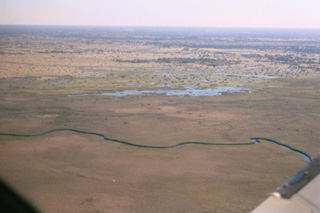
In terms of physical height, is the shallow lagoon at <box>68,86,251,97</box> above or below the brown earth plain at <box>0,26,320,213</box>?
above

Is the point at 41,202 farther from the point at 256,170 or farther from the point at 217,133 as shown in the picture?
the point at 217,133

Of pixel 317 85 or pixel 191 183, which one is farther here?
pixel 317 85

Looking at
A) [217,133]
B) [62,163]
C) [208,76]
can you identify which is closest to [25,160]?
[62,163]

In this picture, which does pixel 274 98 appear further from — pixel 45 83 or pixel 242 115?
pixel 45 83

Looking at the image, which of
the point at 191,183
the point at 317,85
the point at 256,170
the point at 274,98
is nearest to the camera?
the point at 191,183

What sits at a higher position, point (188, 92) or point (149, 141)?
point (188, 92)

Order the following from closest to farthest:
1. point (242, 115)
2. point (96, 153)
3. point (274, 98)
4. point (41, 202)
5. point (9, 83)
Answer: point (41, 202), point (96, 153), point (242, 115), point (274, 98), point (9, 83)

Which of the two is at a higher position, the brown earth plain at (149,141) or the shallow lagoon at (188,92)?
the shallow lagoon at (188,92)

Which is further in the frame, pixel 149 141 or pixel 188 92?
pixel 188 92

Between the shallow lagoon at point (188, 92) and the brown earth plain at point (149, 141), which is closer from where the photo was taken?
the brown earth plain at point (149, 141)

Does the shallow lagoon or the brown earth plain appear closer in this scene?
the brown earth plain
